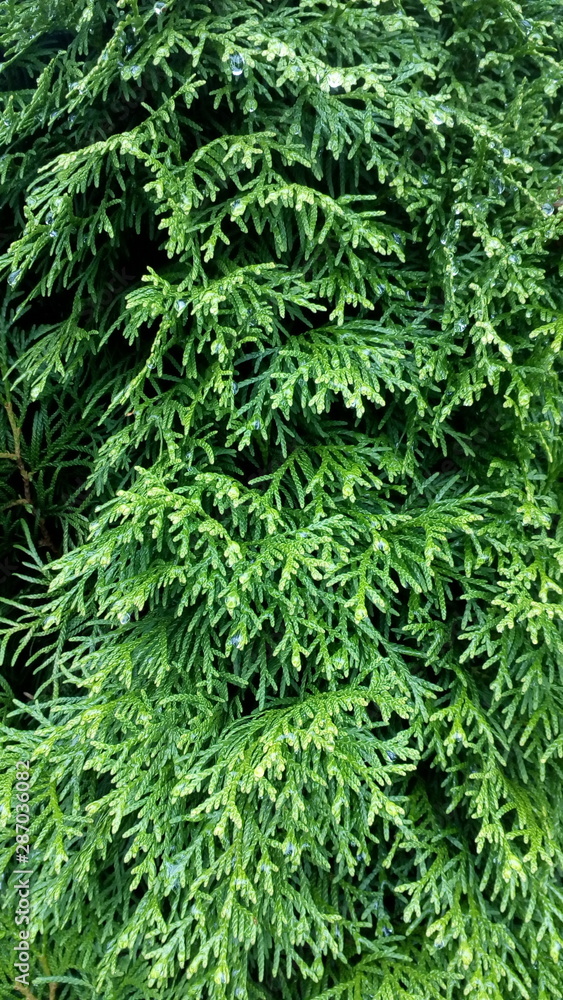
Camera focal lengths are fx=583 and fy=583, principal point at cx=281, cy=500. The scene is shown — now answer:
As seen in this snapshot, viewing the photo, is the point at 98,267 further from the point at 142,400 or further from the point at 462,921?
the point at 462,921

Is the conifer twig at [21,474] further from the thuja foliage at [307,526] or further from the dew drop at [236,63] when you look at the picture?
the dew drop at [236,63]

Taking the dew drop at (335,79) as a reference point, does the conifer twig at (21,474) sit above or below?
below

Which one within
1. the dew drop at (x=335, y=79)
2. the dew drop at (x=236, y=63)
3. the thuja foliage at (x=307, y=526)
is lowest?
the thuja foliage at (x=307, y=526)

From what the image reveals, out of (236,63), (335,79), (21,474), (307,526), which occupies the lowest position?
(307,526)

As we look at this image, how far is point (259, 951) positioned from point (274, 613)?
3.20ft

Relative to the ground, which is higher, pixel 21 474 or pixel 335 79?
pixel 335 79

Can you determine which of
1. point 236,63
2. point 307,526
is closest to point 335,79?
point 236,63

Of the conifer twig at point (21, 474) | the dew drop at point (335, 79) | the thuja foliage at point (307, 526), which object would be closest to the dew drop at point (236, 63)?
the thuja foliage at point (307, 526)

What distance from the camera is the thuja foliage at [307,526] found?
170 cm

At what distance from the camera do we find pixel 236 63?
1769 mm

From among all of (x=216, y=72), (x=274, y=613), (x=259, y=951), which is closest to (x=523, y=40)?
(x=216, y=72)

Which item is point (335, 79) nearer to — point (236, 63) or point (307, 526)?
point (236, 63)

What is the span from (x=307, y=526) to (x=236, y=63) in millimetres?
1424

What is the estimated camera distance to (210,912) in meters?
1.68
